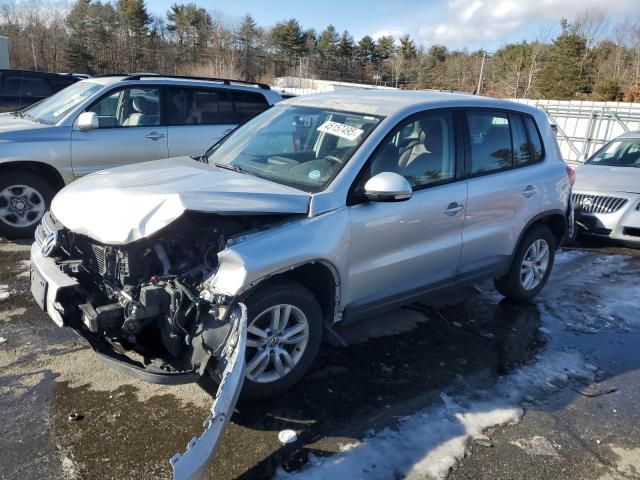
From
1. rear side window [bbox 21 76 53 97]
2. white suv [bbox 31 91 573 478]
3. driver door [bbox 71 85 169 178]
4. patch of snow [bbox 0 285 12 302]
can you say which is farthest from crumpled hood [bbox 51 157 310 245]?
rear side window [bbox 21 76 53 97]

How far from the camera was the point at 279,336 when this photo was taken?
3191mm

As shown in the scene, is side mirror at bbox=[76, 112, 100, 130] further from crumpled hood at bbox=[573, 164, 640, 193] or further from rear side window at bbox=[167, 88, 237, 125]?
crumpled hood at bbox=[573, 164, 640, 193]

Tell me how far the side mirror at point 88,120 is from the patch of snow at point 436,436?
5.02 metres

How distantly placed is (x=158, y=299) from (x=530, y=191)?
3.41 meters

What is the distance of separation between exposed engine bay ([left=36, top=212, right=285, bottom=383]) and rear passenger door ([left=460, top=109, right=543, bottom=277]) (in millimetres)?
1866

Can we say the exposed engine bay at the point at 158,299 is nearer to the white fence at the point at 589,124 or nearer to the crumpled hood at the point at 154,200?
the crumpled hood at the point at 154,200

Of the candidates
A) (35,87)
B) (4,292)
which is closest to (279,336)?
(4,292)

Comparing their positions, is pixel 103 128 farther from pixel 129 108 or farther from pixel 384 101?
pixel 384 101

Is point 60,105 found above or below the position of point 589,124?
above

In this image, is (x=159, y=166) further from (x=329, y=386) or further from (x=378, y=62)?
(x=378, y=62)

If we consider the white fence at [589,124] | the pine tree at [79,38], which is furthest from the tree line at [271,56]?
the white fence at [589,124]

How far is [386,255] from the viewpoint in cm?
366

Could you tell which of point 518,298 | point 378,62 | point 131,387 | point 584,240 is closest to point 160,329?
point 131,387

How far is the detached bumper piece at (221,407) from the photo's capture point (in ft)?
7.41
